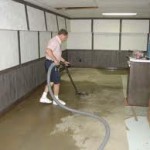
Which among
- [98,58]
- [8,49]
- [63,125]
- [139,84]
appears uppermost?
[8,49]

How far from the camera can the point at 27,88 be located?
502 centimetres

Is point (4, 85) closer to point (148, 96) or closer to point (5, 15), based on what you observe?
point (5, 15)

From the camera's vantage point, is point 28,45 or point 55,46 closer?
point 55,46

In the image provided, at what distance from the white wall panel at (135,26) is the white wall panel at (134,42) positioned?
192 mm

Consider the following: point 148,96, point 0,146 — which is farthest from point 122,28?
point 0,146

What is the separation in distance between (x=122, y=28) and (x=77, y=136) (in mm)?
6700

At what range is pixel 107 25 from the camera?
29.9 feet

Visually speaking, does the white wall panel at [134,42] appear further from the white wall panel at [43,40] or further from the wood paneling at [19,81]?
the wood paneling at [19,81]

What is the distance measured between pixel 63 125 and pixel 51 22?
151 inches

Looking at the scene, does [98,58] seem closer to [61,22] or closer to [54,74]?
[61,22]

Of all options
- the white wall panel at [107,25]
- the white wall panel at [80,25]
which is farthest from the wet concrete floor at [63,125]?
the white wall panel at [80,25]

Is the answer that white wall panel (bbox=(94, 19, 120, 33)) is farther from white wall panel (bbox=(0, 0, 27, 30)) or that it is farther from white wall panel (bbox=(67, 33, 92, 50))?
white wall panel (bbox=(0, 0, 27, 30))

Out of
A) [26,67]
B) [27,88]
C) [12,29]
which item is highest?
[12,29]

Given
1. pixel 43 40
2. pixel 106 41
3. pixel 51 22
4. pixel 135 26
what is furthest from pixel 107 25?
pixel 43 40
